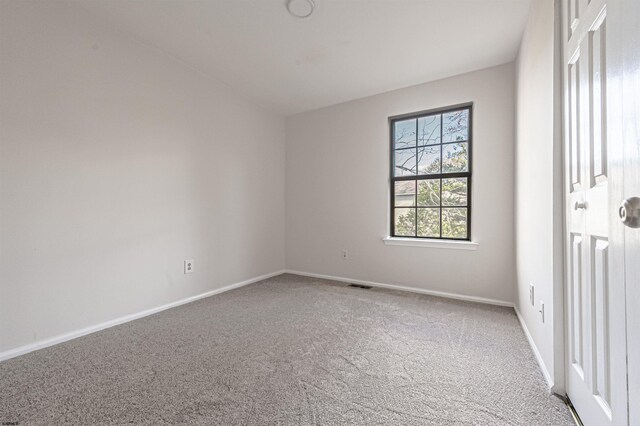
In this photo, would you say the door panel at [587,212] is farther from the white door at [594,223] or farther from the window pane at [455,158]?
the window pane at [455,158]

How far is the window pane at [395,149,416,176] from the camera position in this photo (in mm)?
3291

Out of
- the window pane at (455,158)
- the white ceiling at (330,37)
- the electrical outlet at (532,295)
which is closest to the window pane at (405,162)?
the window pane at (455,158)

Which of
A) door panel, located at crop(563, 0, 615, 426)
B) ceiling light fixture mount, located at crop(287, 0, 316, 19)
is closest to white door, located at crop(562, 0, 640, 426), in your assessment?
door panel, located at crop(563, 0, 615, 426)

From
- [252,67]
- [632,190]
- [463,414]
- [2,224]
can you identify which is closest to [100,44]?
[252,67]

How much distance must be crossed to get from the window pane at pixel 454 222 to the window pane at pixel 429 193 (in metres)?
0.15

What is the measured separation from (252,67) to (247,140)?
0.94 m

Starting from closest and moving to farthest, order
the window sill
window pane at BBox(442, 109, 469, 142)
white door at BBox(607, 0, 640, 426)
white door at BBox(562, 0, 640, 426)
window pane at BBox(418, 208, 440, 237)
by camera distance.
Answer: white door at BBox(607, 0, 640, 426), white door at BBox(562, 0, 640, 426), the window sill, window pane at BBox(442, 109, 469, 142), window pane at BBox(418, 208, 440, 237)

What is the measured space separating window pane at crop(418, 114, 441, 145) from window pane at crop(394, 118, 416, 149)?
0.23ft

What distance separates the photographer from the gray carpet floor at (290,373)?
48.8 inches

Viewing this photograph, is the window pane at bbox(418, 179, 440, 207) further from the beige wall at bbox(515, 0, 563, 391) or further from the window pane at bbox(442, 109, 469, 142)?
the beige wall at bbox(515, 0, 563, 391)

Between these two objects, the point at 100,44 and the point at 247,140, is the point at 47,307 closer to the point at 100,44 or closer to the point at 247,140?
the point at 100,44

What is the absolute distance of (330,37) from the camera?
2359 mm

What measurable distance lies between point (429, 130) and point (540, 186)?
68.4 inches

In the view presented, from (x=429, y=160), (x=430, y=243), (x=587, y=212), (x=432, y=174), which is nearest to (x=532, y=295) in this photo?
(x=587, y=212)
